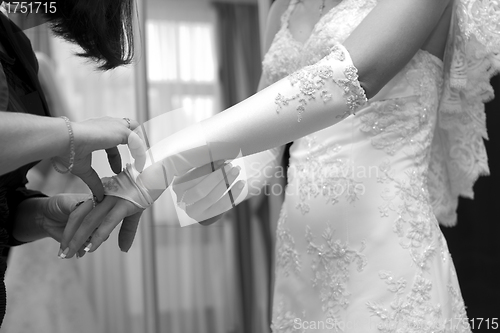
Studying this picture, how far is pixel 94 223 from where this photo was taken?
0.63m

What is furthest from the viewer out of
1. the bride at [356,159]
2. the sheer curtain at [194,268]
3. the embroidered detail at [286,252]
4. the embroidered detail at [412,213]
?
the sheer curtain at [194,268]

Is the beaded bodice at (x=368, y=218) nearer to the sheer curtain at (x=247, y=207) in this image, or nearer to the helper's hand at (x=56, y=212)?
the sheer curtain at (x=247, y=207)

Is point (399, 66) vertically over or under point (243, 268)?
over

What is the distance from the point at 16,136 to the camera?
19.4 inches

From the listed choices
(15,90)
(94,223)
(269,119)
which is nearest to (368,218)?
(269,119)

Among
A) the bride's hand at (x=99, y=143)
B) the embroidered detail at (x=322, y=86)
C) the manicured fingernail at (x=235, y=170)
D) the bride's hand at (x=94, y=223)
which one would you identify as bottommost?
the bride's hand at (x=94, y=223)

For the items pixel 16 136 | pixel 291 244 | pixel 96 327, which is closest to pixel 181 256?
pixel 96 327

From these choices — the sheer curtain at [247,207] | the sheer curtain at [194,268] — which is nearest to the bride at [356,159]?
the sheer curtain at [247,207]

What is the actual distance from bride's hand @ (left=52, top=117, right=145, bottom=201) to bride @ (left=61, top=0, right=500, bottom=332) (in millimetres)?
18

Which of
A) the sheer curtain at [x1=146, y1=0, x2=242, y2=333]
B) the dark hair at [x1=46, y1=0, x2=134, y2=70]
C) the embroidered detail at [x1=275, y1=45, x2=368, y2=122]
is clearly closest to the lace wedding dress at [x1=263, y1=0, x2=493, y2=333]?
the embroidered detail at [x1=275, y1=45, x2=368, y2=122]

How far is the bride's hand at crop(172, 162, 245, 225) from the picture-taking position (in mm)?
676

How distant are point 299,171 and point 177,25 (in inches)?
14.4

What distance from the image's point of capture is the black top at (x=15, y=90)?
604 millimetres

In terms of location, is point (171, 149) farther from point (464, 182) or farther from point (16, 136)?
point (464, 182)
